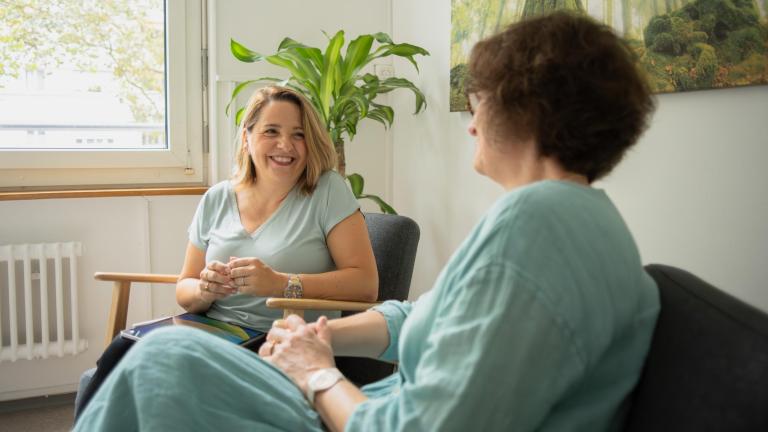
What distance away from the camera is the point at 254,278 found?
5.93 ft

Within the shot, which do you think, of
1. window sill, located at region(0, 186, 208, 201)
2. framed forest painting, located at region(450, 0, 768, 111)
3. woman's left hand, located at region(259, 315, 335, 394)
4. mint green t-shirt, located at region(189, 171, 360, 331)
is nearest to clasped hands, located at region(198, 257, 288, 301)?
mint green t-shirt, located at region(189, 171, 360, 331)

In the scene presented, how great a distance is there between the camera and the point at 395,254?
7.06 feet

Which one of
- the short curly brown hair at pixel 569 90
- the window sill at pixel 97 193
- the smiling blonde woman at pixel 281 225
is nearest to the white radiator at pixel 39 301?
the window sill at pixel 97 193

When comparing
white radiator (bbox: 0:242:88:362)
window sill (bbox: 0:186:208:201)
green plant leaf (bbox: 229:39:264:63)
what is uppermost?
green plant leaf (bbox: 229:39:264:63)

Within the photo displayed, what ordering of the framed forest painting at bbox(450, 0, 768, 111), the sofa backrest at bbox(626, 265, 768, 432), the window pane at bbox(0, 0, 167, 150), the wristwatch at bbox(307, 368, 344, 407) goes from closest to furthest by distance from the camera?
the sofa backrest at bbox(626, 265, 768, 432)
the wristwatch at bbox(307, 368, 344, 407)
the framed forest painting at bbox(450, 0, 768, 111)
the window pane at bbox(0, 0, 167, 150)

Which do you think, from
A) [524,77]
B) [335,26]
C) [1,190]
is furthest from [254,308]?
[335,26]

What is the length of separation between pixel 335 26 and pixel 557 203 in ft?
8.59

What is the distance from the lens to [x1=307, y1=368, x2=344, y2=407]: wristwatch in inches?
44.4

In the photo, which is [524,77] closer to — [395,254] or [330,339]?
[330,339]

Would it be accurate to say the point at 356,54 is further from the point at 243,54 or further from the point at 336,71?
the point at 243,54

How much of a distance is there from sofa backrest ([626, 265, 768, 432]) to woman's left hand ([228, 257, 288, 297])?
1094mm

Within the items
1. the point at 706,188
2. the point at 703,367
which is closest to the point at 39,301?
the point at 706,188

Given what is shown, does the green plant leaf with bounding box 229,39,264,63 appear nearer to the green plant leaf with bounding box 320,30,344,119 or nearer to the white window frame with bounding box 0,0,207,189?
the green plant leaf with bounding box 320,30,344,119

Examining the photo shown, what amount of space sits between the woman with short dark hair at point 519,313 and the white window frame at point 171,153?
2.14 metres
